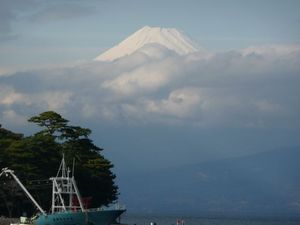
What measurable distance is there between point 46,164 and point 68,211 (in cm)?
1950

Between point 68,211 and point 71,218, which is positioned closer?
point 71,218

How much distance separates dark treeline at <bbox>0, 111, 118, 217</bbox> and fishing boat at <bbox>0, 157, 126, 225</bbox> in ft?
19.1

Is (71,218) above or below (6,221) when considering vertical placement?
below

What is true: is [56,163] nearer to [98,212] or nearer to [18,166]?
[18,166]

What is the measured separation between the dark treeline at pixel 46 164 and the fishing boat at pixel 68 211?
229 inches

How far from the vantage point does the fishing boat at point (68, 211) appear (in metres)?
117

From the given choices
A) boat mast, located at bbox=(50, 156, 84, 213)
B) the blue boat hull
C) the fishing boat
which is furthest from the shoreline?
boat mast, located at bbox=(50, 156, 84, 213)

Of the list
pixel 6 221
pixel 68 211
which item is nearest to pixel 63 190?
pixel 68 211

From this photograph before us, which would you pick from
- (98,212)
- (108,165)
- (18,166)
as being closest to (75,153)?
(108,165)

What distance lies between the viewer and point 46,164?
448ft

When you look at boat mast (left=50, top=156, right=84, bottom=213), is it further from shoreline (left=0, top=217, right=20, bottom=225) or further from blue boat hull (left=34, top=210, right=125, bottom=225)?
shoreline (left=0, top=217, right=20, bottom=225)

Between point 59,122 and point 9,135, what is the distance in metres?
7.76

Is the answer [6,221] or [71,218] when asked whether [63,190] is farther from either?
[6,221]

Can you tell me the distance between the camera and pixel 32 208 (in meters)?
137
